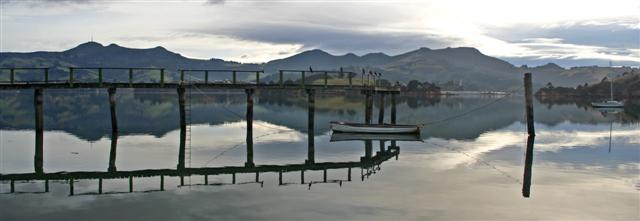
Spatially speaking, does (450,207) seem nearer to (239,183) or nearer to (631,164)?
(239,183)

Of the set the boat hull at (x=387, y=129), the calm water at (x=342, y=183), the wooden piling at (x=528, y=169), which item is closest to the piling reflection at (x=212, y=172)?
the calm water at (x=342, y=183)

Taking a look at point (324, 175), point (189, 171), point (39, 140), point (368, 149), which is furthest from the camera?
point (39, 140)

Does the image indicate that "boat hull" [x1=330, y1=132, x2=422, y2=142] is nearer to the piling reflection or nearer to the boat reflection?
the boat reflection

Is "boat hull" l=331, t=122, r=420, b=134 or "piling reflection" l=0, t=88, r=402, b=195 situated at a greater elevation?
"boat hull" l=331, t=122, r=420, b=134

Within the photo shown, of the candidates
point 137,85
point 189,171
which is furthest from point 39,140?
point 189,171

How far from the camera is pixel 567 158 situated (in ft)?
137

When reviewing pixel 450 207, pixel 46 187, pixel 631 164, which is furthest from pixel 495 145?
pixel 46 187

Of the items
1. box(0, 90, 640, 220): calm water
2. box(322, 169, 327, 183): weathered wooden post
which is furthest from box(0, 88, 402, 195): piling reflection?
box(0, 90, 640, 220): calm water

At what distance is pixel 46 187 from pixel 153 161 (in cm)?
1014

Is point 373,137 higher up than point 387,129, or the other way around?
point 387,129

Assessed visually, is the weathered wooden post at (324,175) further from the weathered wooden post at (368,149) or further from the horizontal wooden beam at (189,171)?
the weathered wooden post at (368,149)

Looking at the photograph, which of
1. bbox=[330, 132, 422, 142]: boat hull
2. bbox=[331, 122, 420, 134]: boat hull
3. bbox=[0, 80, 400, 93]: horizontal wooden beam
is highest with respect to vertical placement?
bbox=[0, 80, 400, 93]: horizontal wooden beam

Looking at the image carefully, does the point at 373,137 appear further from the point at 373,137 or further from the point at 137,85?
the point at 137,85

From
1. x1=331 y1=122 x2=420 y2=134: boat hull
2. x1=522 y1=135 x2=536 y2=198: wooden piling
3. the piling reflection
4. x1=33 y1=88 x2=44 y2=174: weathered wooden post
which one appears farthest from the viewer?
x1=331 y1=122 x2=420 y2=134: boat hull
